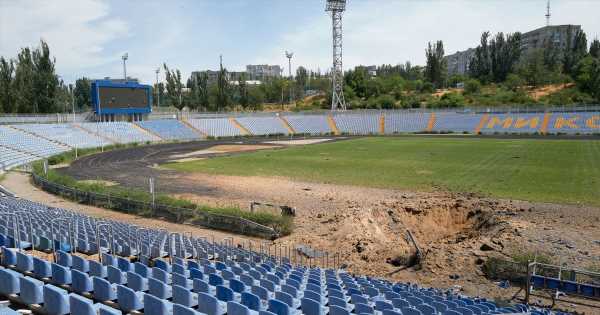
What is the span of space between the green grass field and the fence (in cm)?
1364

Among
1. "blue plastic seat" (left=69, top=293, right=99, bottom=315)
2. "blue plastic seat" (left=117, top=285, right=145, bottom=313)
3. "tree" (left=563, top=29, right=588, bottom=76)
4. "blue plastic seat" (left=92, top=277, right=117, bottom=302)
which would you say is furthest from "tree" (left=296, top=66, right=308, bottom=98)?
"blue plastic seat" (left=69, top=293, right=99, bottom=315)

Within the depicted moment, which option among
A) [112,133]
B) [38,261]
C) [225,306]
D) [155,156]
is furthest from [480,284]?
[112,133]

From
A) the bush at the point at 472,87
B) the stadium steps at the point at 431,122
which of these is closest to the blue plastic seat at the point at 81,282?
the stadium steps at the point at 431,122

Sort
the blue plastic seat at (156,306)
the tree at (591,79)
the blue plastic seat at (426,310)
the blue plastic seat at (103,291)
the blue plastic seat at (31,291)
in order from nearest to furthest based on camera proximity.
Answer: the blue plastic seat at (156,306)
the blue plastic seat at (31,291)
the blue plastic seat at (103,291)
the blue plastic seat at (426,310)
the tree at (591,79)

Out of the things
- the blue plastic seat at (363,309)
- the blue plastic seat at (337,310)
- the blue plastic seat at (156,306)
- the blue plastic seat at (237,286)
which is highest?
the blue plastic seat at (156,306)

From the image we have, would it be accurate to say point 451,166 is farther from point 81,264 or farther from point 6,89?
point 6,89

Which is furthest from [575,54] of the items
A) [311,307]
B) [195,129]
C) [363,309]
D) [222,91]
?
[311,307]

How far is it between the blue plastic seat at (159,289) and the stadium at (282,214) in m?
0.04

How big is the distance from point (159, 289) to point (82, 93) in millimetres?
156081

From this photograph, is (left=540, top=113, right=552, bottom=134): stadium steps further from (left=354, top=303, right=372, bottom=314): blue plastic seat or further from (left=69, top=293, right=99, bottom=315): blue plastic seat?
(left=69, top=293, right=99, bottom=315): blue plastic seat

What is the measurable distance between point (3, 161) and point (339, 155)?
35944mm

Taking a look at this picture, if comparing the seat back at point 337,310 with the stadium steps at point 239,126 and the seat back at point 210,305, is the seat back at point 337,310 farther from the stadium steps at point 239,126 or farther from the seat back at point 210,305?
the stadium steps at point 239,126

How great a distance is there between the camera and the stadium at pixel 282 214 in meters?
9.60

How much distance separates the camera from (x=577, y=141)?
5859 centimetres
